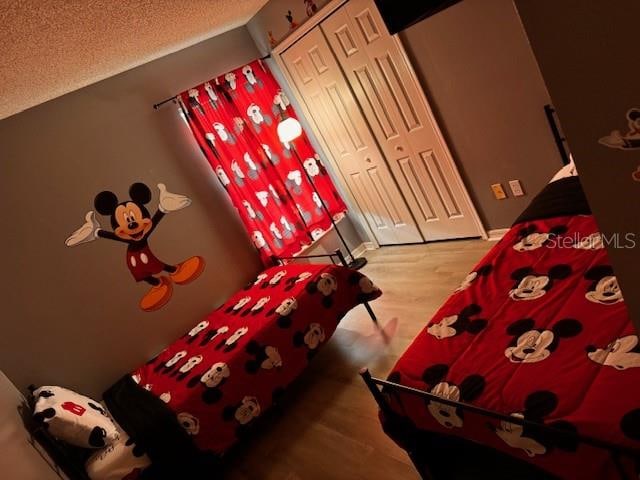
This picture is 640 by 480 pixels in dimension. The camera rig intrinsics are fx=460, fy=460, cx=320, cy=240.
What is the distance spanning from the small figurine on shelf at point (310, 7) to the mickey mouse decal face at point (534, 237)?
2457mm

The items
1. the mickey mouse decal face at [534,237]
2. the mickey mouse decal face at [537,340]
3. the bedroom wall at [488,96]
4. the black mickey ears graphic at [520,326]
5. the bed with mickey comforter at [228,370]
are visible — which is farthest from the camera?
the bedroom wall at [488,96]

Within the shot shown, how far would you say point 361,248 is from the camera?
4.77 m

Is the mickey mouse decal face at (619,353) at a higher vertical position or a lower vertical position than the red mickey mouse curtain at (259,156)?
lower

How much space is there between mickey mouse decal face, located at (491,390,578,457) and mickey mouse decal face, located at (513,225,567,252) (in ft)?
2.80

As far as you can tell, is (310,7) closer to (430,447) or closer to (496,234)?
(496,234)

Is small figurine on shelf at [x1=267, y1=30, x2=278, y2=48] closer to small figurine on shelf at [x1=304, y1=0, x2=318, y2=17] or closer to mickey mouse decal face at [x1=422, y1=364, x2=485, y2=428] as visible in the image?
small figurine on shelf at [x1=304, y1=0, x2=318, y2=17]

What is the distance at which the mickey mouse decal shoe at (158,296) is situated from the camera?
140 inches

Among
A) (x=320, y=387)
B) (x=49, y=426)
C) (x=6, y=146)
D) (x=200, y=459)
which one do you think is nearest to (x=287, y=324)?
(x=320, y=387)

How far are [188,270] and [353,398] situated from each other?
70.4 inches

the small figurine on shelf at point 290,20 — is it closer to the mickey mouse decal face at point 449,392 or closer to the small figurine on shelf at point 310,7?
the small figurine on shelf at point 310,7

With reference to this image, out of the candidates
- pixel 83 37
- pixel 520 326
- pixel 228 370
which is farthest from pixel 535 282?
pixel 83 37

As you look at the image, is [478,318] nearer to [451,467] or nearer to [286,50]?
[451,467]

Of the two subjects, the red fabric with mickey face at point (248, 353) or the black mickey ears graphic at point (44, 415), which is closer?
the black mickey ears graphic at point (44, 415)

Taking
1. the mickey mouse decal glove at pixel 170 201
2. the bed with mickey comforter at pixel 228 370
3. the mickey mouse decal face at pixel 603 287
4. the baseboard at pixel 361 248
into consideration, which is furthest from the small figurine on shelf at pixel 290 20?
the mickey mouse decal face at pixel 603 287
